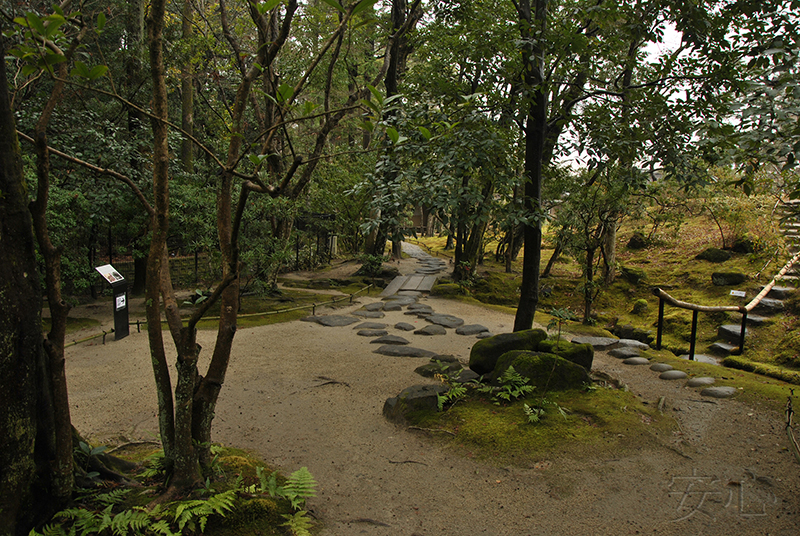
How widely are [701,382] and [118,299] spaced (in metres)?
7.32

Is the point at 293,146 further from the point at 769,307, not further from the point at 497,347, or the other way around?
the point at 769,307

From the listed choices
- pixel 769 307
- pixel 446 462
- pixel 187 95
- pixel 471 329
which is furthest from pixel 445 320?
pixel 187 95

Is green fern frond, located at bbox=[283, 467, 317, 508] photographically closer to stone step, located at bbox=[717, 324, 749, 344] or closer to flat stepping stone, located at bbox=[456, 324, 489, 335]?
flat stepping stone, located at bbox=[456, 324, 489, 335]

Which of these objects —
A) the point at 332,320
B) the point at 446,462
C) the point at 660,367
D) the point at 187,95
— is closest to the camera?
the point at 446,462

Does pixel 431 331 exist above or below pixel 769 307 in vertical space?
below

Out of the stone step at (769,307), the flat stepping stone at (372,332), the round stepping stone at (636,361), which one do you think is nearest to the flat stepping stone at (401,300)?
the flat stepping stone at (372,332)

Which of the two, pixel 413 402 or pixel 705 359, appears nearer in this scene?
pixel 413 402

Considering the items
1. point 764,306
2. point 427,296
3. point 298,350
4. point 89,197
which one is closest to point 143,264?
point 89,197

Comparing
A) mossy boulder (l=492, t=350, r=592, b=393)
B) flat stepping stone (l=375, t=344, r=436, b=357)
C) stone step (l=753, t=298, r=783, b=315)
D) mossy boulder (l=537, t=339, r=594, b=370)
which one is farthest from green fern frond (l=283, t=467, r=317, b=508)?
stone step (l=753, t=298, r=783, b=315)

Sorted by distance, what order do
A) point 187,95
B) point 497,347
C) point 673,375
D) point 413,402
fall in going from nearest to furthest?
point 413,402 → point 497,347 → point 673,375 → point 187,95

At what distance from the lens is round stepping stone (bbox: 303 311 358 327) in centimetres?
806

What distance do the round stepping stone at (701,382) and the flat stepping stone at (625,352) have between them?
1333 millimetres

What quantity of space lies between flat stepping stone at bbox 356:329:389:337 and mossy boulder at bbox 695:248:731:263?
8.98 metres

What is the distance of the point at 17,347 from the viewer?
1.86 m
